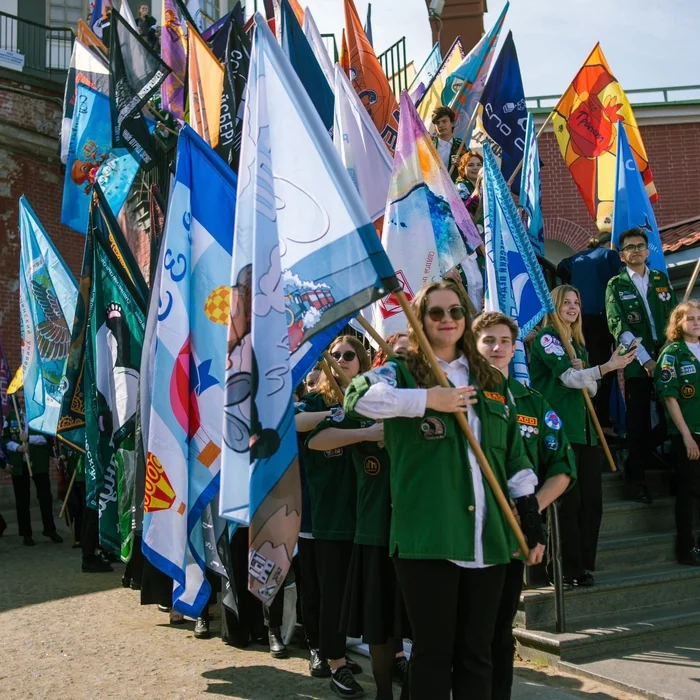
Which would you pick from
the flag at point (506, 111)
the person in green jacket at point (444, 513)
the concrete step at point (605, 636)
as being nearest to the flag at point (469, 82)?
the flag at point (506, 111)

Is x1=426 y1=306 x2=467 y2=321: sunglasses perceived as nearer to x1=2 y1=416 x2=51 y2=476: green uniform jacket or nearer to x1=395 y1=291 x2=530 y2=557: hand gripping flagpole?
x1=395 y1=291 x2=530 y2=557: hand gripping flagpole

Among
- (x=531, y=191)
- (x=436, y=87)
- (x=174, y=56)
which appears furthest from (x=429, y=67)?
(x=531, y=191)

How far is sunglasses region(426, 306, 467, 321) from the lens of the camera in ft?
11.9

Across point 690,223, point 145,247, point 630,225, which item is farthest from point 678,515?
point 145,247

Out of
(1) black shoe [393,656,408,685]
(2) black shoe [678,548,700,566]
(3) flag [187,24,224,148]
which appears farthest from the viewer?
(3) flag [187,24,224,148]

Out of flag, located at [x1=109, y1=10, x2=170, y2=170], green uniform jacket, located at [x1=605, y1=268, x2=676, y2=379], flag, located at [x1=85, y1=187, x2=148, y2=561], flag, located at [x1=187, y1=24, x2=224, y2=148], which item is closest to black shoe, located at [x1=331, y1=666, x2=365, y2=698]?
flag, located at [x1=85, y1=187, x2=148, y2=561]

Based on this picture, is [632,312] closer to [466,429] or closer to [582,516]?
[582,516]

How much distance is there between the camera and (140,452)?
5.59 meters

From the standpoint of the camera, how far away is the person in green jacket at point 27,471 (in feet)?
39.9

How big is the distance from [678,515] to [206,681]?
12.0 ft

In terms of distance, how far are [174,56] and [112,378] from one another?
6.54 m

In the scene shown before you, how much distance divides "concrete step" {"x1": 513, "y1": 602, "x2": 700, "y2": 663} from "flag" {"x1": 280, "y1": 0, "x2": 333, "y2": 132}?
511cm

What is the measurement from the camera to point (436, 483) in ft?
11.2

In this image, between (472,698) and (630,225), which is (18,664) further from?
(630,225)
